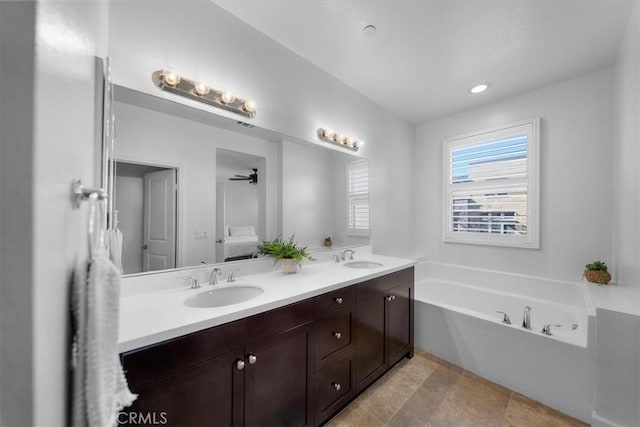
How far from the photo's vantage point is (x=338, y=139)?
2367 mm

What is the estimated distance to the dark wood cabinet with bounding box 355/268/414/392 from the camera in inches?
68.4

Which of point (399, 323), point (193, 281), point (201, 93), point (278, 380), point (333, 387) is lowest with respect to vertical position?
point (333, 387)

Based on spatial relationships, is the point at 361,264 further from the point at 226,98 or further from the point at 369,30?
the point at 369,30

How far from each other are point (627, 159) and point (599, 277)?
3.24 feet

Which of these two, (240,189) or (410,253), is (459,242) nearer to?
(410,253)

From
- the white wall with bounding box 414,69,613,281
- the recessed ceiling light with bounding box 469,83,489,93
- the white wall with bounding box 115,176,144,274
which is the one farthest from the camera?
the recessed ceiling light with bounding box 469,83,489,93

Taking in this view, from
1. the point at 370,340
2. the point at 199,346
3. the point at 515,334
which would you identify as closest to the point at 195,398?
the point at 199,346

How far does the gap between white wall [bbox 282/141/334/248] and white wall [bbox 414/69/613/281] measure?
2057 mm

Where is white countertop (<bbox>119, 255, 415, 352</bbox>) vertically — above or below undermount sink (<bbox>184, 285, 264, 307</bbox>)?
above

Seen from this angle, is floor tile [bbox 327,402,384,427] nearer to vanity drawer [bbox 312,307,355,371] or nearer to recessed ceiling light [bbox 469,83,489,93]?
vanity drawer [bbox 312,307,355,371]

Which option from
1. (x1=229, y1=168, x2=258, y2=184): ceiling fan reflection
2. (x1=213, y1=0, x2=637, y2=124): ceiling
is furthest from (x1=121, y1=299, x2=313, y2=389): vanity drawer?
(x1=213, y1=0, x2=637, y2=124): ceiling

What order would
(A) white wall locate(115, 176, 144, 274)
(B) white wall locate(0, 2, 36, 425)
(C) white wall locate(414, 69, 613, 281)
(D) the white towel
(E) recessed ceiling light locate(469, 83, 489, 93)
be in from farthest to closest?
(E) recessed ceiling light locate(469, 83, 489, 93), (C) white wall locate(414, 69, 613, 281), (A) white wall locate(115, 176, 144, 274), (D) the white towel, (B) white wall locate(0, 2, 36, 425)

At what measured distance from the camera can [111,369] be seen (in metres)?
0.49

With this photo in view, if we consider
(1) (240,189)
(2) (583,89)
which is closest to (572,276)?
(2) (583,89)
